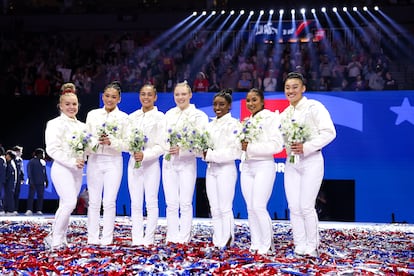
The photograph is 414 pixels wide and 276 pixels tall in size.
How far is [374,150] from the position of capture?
12758 mm

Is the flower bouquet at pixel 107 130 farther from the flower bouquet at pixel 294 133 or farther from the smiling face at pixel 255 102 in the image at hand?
the flower bouquet at pixel 294 133

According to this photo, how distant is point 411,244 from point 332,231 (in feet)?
→ 5.46

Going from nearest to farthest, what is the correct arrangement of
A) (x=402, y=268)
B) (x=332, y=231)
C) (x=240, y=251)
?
1. (x=402, y=268)
2. (x=240, y=251)
3. (x=332, y=231)

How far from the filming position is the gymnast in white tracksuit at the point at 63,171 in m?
6.84

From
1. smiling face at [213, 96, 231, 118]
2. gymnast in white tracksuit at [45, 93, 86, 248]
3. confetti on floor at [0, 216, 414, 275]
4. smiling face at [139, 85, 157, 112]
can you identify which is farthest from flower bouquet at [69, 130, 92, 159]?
smiling face at [213, 96, 231, 118]

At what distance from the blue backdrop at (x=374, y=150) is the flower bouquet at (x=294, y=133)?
6.42m

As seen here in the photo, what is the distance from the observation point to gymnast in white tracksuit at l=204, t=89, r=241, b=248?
6.96 m

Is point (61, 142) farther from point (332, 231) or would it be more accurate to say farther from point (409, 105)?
point (409, 105)

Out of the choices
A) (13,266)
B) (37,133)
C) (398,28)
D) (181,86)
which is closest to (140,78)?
(37,133)

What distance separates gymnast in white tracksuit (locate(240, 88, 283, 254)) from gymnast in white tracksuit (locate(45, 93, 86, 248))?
1944 mm

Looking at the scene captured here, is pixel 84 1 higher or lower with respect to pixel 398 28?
higher

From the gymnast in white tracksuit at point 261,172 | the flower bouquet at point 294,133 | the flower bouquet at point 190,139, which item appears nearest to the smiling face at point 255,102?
the gymnast in white tracksuit at point 261,172

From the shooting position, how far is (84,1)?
61.3 ft

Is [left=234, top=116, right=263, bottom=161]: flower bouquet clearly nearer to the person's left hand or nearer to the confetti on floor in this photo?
the person's left hand
